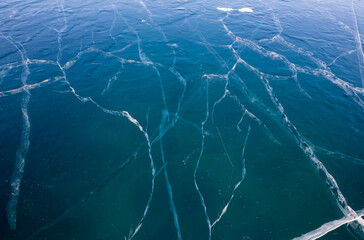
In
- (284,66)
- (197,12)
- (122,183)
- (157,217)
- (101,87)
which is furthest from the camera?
(197,12)

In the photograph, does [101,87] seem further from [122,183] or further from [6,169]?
[122,183]

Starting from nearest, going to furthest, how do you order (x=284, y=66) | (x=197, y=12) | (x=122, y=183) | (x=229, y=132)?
(x=122, y=183) → (x=229, y=132) → (x=284, y=66) → (x=197, y=12)

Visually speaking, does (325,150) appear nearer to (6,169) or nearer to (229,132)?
(229,132)

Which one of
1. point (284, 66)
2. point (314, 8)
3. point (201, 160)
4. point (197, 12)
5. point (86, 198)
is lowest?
point (86, 198)

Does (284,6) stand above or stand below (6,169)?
above

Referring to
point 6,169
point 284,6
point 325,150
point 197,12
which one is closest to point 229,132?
point 325,150

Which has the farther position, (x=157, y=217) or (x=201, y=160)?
(x=201, y=160)

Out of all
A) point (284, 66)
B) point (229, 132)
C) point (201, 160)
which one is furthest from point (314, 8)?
point (201, 160)
